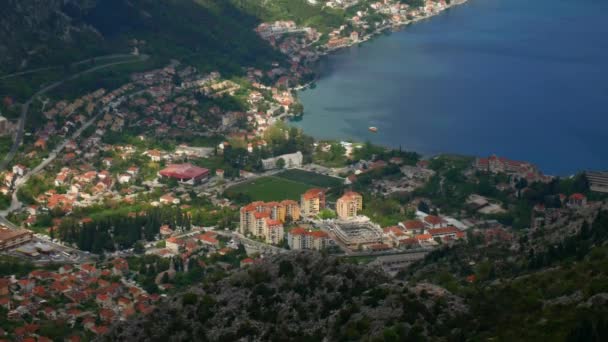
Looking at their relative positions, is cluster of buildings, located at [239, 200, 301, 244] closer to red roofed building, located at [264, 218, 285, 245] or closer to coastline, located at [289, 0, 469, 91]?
red roofed building, located at [264, 218, 285, 245]

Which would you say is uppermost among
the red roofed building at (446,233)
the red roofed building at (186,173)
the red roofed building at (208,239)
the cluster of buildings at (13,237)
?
the red roofed building at (186,173)

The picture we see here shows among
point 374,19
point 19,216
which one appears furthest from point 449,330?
point 374,19

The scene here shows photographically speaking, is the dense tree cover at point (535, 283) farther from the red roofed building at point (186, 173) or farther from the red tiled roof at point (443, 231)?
the red roofed building at point (186, 173)

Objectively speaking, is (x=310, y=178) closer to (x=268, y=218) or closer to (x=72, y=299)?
(x=268, y=218)

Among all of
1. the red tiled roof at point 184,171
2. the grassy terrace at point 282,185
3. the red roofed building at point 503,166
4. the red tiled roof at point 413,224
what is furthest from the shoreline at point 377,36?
the red tiled roof at point 413,224

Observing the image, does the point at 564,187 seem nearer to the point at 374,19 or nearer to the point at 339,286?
the point at 339,286

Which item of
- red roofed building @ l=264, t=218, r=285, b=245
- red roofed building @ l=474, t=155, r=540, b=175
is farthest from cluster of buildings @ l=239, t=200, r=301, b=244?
red roofed building @ l=474, t=155, r=540, b=175

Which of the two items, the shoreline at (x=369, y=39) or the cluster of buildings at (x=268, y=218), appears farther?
the shoreline at (x=369, y=39)
